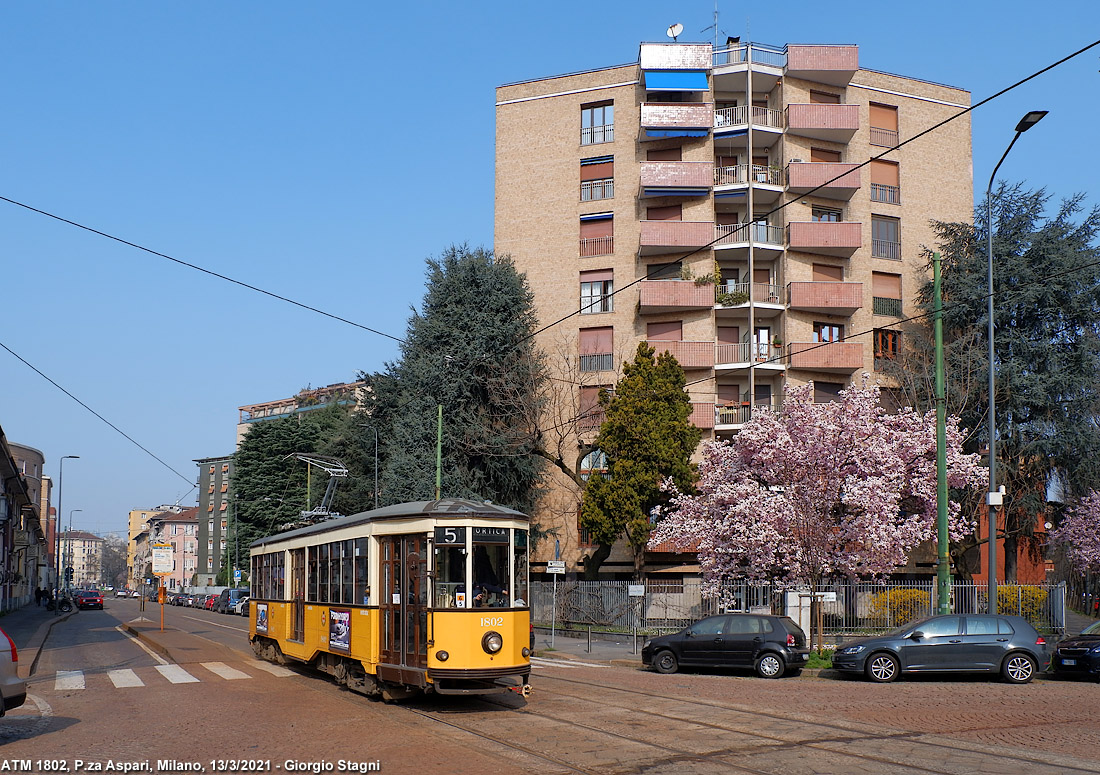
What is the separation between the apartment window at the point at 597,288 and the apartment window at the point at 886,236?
12.4 m

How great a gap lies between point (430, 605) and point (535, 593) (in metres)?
24.0

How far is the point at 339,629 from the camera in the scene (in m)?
17.1

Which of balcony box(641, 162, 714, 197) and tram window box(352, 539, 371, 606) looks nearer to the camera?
tram window box(352, 539, 371, 606)

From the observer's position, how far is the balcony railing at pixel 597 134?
160ft

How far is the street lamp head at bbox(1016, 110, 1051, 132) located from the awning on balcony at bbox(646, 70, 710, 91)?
980 inches

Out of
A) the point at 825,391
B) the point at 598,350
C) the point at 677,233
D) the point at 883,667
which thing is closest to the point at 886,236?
the point at 825,391

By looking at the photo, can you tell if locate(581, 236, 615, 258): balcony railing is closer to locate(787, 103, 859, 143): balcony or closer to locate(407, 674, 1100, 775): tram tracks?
locate(787, 103, 859, 143): balcony

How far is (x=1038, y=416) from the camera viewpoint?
134ft

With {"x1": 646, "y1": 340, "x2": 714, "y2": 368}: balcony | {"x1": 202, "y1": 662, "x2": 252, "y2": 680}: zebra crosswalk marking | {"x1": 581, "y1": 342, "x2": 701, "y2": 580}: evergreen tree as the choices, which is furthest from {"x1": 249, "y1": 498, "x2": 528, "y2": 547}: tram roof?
{"x1": 646, "y1": 340, "x2": 714, "y2": 368}: balcony

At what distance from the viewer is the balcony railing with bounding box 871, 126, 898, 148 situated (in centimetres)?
4872

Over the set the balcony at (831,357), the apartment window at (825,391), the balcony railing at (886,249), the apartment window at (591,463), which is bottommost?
the apartment window at (591,463)

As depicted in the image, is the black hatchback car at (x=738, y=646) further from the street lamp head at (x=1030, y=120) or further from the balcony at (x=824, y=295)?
the balcony at (x=824, y=295)

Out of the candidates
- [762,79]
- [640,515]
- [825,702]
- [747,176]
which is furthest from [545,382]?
[825,702]

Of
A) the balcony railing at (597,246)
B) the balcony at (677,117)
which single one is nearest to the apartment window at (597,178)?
the balcony railing at (597,246)
